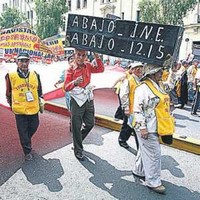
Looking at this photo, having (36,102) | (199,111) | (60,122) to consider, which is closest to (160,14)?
(199,111)

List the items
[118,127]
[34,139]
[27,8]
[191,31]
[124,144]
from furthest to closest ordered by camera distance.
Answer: [27,8], [191,31], [118,127], [34,139], [124,144]

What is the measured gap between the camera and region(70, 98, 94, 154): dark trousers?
15.5 ft

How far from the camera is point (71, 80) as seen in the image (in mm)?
4637

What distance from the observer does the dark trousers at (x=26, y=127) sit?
4828mm

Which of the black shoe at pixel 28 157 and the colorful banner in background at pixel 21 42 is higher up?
the colorful banner in background at pixel 21 42

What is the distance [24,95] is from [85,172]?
1.45 meters

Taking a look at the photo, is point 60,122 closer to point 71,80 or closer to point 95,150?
point 95,150

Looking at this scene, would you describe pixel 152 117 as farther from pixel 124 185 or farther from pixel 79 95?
pixel 79 95

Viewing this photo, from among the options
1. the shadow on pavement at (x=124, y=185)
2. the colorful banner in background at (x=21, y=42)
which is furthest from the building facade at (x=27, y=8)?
the shadow on pavement at (x=124, y=185)

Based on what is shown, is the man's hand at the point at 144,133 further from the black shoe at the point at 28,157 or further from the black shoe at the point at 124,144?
the black shoe at the point at 28,157

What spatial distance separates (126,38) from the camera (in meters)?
4.39

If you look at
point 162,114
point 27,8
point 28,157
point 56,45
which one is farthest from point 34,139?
point 27,8

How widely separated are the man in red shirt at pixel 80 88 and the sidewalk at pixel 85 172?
0.51 metres

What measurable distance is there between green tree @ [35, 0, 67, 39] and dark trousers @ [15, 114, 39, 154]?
3347cm
